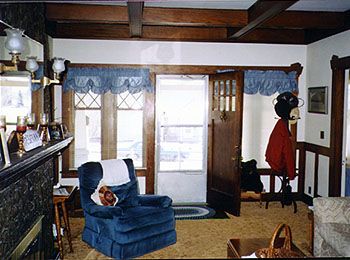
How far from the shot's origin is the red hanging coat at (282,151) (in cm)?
566

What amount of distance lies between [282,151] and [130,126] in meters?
2.19

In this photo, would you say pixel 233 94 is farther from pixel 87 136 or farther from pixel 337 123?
pixel 87 136

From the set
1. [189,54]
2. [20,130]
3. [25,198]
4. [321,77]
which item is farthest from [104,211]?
[321,77]

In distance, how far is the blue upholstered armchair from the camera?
151 inches

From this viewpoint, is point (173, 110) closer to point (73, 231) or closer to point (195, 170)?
point (195, 170)

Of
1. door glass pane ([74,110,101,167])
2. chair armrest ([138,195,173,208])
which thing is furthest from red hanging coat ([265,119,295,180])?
door glass pane ([74,110,101,167])

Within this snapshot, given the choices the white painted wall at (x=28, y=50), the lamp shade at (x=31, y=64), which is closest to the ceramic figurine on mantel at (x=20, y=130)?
the white painted wall at (x=28, y=50)

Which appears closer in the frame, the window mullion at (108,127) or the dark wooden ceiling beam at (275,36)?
the dark wooden ceiling beam at (275,36)

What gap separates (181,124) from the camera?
6301 mm

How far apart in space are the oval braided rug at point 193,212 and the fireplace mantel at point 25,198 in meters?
2.09

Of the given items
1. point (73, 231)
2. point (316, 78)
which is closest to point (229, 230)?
point (73, 231)

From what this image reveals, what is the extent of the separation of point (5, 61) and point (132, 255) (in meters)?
2.02

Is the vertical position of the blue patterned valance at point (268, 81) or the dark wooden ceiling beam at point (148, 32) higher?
the dark wooden ceiling beam at point (148, 32)

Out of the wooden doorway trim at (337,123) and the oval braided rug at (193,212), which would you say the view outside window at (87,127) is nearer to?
the oval braided rug at (193,212)
